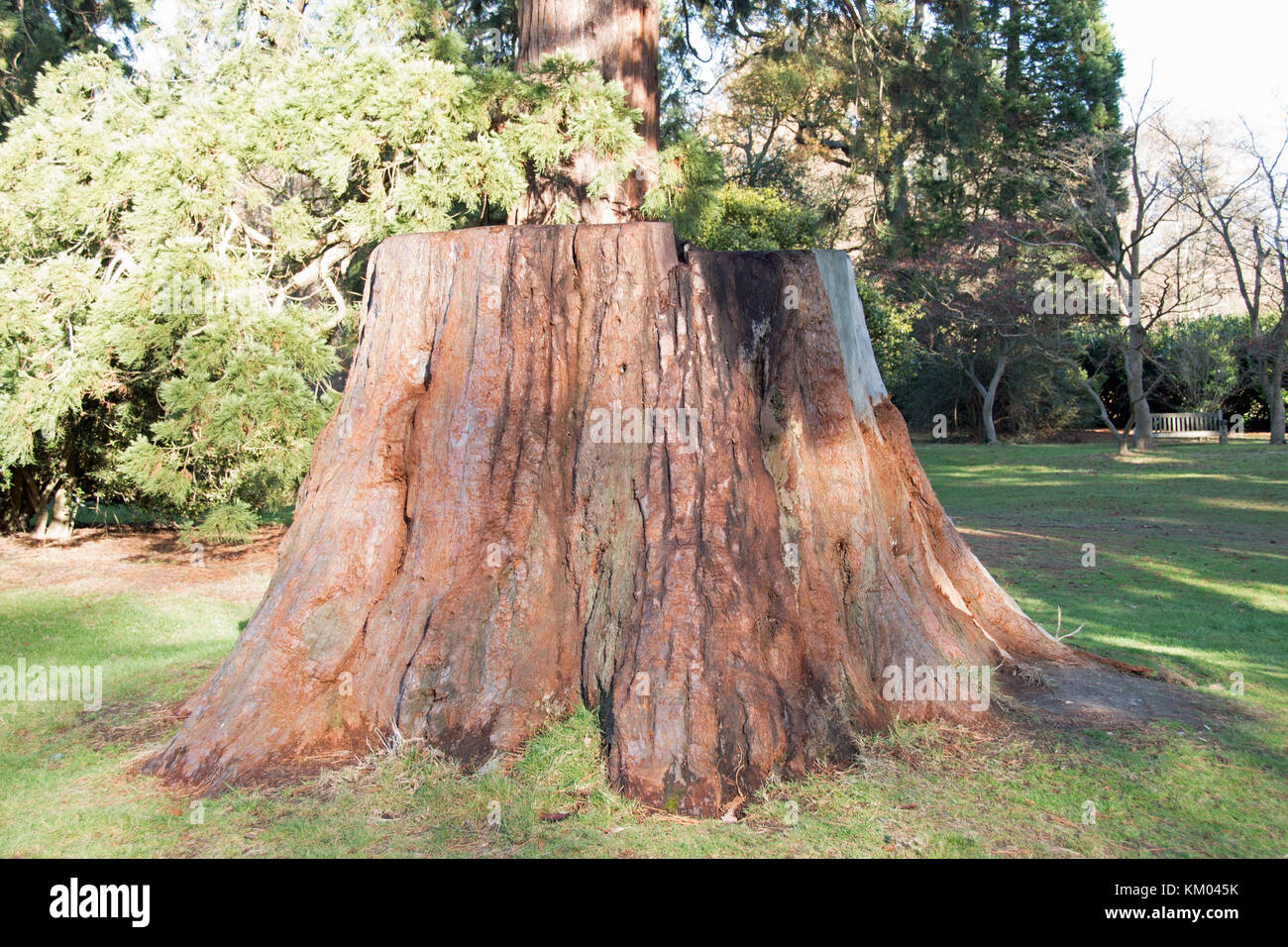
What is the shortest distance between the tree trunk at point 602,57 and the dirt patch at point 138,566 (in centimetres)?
518

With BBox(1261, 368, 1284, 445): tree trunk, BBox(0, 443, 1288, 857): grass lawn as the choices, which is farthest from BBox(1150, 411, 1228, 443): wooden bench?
BBox(0, 443, 1288, 857): grass lawn

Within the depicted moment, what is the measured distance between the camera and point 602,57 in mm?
7785

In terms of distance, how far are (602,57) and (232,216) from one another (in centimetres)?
361

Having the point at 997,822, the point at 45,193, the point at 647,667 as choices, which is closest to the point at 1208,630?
the point at 997,822

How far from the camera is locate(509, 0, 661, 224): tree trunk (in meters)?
7.67

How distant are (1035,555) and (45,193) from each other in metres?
10.9

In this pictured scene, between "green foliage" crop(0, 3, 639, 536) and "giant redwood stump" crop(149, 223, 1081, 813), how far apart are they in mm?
3163

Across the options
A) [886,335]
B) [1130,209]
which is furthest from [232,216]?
[1130,209]

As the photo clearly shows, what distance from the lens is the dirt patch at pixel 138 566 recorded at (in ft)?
34.0

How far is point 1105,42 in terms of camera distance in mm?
26344

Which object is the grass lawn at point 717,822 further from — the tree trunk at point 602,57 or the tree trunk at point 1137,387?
the tree trunk at point 1137,387

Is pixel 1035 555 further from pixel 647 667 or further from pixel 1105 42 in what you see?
pixel 1105 42

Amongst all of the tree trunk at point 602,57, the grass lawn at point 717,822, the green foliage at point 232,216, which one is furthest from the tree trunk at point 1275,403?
the green foliage at point 232,216

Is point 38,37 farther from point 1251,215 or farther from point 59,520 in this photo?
point 1251,215
